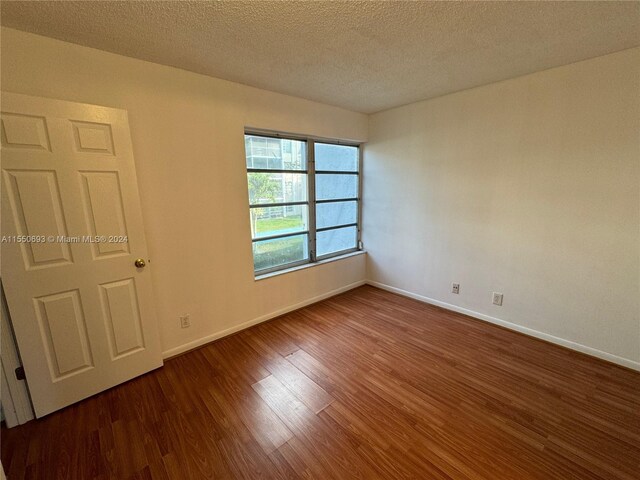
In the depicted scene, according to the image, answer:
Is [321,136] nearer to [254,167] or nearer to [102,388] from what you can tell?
[254,167]

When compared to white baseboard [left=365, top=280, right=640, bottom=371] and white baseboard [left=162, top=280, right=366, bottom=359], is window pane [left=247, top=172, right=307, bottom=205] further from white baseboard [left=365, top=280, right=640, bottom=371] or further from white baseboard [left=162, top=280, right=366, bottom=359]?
white baseboard [left=365, top=280, right=640, bottom=371]

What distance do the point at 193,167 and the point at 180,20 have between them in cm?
103

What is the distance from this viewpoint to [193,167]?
2297mm

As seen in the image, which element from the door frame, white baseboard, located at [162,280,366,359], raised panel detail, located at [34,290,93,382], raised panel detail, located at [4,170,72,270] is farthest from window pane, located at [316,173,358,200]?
the door frame

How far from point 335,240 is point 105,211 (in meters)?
2.61

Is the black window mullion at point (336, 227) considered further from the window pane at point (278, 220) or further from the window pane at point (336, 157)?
the window pane at point (336, 157)

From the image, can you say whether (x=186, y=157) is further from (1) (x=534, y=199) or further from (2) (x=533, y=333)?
(2) (x=533, y=333)

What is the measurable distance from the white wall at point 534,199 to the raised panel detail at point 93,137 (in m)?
2.94

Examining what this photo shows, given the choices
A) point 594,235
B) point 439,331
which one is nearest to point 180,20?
point 439,331

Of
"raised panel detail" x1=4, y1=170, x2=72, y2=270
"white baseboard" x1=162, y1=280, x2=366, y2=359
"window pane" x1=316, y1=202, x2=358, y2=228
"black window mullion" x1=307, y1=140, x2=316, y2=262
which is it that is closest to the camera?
"raised panel detail" x1=4, y1=170, x2=72, y2=270

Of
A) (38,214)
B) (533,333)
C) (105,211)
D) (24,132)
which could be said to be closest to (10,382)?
(38,214)

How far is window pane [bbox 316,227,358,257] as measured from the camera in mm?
3620

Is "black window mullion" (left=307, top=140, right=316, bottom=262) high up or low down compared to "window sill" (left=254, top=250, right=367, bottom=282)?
up

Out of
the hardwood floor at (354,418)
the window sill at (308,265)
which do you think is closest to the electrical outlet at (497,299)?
the hardwood floor at (354,418)
